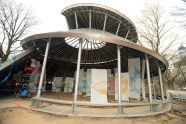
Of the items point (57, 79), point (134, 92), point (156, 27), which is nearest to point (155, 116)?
point (134, 92)

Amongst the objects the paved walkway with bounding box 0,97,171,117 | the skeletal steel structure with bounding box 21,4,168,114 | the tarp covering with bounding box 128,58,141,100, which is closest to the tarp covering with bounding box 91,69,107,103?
the paved walkway with bounding box 0,97,171,117

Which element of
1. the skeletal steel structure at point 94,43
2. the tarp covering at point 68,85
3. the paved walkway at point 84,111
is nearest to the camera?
the paved walkway at point 84,111

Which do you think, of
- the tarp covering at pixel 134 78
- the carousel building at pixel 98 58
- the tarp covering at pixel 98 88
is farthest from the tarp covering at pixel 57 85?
the tarp covering at pixel 134 78

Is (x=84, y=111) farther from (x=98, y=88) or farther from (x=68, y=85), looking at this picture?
(x=68, y=85)

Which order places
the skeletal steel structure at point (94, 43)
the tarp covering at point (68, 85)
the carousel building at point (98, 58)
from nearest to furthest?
the carousel building at point (98, 58)
the skeletal steel structure at point (94, 43)
the tarp covering at point (68, 85)

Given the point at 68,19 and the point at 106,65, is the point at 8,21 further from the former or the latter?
the point at 106,65

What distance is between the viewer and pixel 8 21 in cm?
2050

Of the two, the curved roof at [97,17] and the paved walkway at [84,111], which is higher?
the curved roof at [97,17]

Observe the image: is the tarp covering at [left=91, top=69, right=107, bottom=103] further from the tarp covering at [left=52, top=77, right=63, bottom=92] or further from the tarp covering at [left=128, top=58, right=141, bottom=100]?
the tarp covering at [left=52, top=77, right=63, bottom=92]

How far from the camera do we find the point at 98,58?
57.9ft

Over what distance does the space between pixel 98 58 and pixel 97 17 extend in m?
6.72

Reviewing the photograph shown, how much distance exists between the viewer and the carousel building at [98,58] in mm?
7123

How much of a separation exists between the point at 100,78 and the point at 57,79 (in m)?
11.3

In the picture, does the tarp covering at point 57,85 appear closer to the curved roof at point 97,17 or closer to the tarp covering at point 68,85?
the tarp covering at point 68,85
